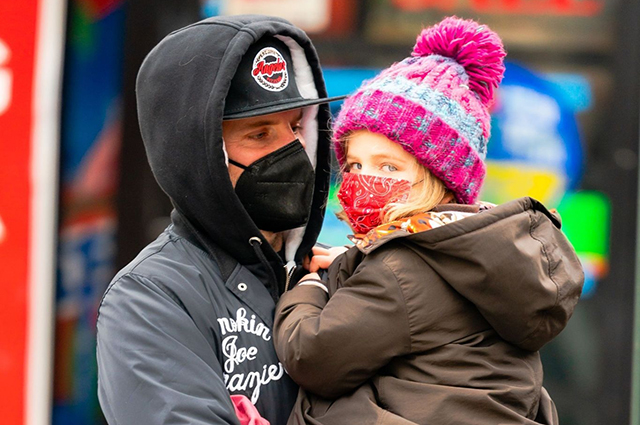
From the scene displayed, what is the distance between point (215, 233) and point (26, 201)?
2630mm

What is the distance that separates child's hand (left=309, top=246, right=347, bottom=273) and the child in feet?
0.49

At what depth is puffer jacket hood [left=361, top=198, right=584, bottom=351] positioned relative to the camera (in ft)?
6.25

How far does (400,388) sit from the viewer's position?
76.4 inches

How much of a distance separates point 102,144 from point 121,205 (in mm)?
407

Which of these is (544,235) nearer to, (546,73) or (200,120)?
(200,120)

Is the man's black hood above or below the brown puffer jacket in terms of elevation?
above

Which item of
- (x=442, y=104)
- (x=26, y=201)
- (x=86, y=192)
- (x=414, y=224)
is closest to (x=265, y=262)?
(x=414, y=224)

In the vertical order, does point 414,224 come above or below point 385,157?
below

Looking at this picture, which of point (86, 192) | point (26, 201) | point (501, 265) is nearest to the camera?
point (501, 265)

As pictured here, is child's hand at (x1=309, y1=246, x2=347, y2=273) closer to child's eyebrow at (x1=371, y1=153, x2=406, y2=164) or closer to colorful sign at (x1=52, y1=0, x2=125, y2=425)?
child's eyebrow at (x1=371, y1=153, x2=406, y2=164)

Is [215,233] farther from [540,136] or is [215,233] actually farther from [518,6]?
[518,6]

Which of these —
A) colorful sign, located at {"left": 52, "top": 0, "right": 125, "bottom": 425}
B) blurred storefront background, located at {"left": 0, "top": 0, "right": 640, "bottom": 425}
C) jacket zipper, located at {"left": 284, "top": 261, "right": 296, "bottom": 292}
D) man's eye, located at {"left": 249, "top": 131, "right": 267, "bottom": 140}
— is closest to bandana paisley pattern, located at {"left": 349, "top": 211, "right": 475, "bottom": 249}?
jacket zipper, located at {"left": 284, "top": 261, "right": 296, "bottom": 292}

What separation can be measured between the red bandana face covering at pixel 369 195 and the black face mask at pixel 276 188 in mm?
164

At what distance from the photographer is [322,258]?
237 cm
